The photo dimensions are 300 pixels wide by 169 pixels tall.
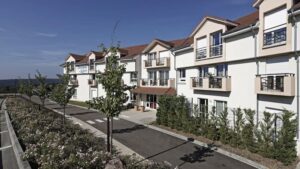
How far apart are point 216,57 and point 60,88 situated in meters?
14.5

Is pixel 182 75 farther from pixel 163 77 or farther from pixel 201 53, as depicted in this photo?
pixel 201 53

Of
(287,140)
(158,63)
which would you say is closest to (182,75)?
(158,63)

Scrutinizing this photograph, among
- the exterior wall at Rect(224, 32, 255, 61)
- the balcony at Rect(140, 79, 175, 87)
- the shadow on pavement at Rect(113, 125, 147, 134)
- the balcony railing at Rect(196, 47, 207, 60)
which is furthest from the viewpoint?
the balcony at Rect(140, 79, 175, 87)

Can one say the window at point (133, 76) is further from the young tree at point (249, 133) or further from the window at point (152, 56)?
the young tree at point (249, 133)

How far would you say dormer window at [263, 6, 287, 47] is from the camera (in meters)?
13.9

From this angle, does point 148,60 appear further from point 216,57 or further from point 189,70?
point 216,57

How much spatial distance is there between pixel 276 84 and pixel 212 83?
6470 millimetres

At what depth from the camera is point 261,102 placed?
15789mm

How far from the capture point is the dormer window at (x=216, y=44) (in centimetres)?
1982

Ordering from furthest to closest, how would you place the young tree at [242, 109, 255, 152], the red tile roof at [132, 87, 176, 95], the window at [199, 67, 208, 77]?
the red tile roof at [132, 87, 176, 95]
the window at [199, 67, 208, 77]
the young tree at [242, 109, 255, 152]

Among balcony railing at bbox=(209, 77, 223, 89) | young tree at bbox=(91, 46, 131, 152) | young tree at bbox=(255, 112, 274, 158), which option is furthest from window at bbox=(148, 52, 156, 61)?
young tree at bbox=(255, 112, 274, 158)

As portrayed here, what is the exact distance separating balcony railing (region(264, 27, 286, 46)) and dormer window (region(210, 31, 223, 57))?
492 cm

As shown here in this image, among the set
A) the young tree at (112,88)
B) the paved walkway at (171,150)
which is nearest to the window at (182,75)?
the paved walkway at (171,150)

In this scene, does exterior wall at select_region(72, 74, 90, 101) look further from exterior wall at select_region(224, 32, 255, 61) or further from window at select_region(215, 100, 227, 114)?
exterior wall at select_region(224, 32, 255, 61)
